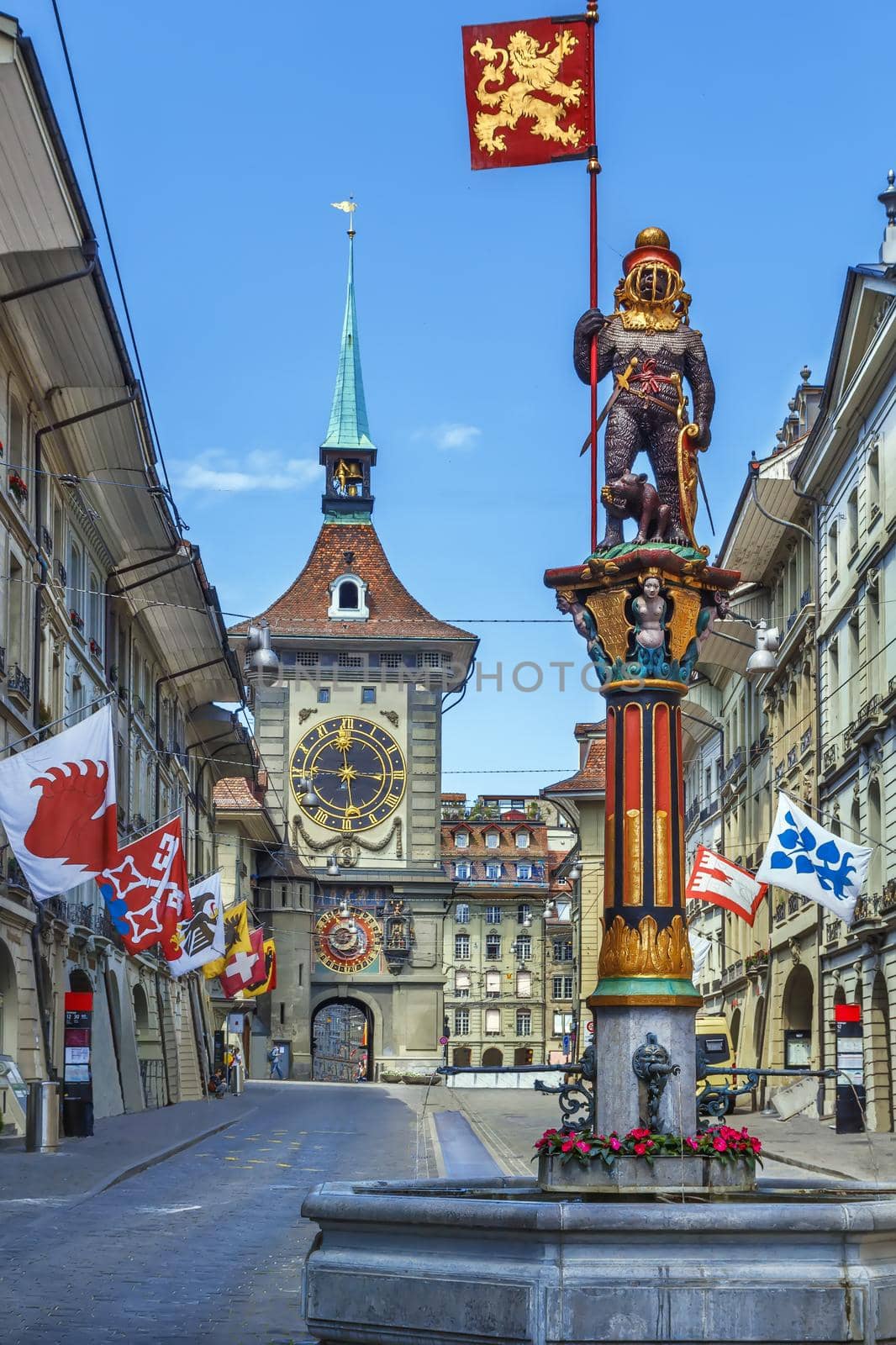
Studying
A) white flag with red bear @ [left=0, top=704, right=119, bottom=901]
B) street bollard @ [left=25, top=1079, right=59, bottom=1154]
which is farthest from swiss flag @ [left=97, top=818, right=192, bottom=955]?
white flag with red bear @ [left=0, top=704, right=119, bottom=901]

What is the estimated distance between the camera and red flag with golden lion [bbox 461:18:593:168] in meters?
15.8

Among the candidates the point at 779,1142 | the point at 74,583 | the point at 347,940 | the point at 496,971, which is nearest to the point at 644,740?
the point at 779,1142

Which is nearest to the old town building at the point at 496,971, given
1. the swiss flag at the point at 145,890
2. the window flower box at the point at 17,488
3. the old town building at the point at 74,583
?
the old town building at the point at 74,583

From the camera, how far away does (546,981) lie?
113 metres

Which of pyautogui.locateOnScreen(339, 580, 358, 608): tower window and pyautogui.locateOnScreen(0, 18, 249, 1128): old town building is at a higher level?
pyautogui.locateOnScreen(339, 580, 358, 608): tower window

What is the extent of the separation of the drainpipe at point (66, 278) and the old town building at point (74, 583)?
35 mm

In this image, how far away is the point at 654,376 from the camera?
51.5ft

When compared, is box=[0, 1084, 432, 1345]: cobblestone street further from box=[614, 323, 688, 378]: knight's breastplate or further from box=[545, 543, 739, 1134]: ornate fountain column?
box=[614, 323, 688, 378]: knight's breastplate

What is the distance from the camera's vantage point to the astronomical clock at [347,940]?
283 feet

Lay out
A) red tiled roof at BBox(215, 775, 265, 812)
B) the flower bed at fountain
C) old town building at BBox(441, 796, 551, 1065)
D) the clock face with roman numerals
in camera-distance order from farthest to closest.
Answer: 1. old town building at BBox(441, 796, 551, 1065)
2. the clock face with roman numerals
3. red tiled roof at BBox(215, 775, 265, 812)
4. the flower bed at fountain

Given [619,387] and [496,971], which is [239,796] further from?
[619,387]

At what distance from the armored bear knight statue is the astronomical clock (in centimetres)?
7193

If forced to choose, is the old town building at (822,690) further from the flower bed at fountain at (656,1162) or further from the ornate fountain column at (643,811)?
the flower bed at fountain at (656,1162)

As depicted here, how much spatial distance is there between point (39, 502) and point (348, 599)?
59147 millimetres
